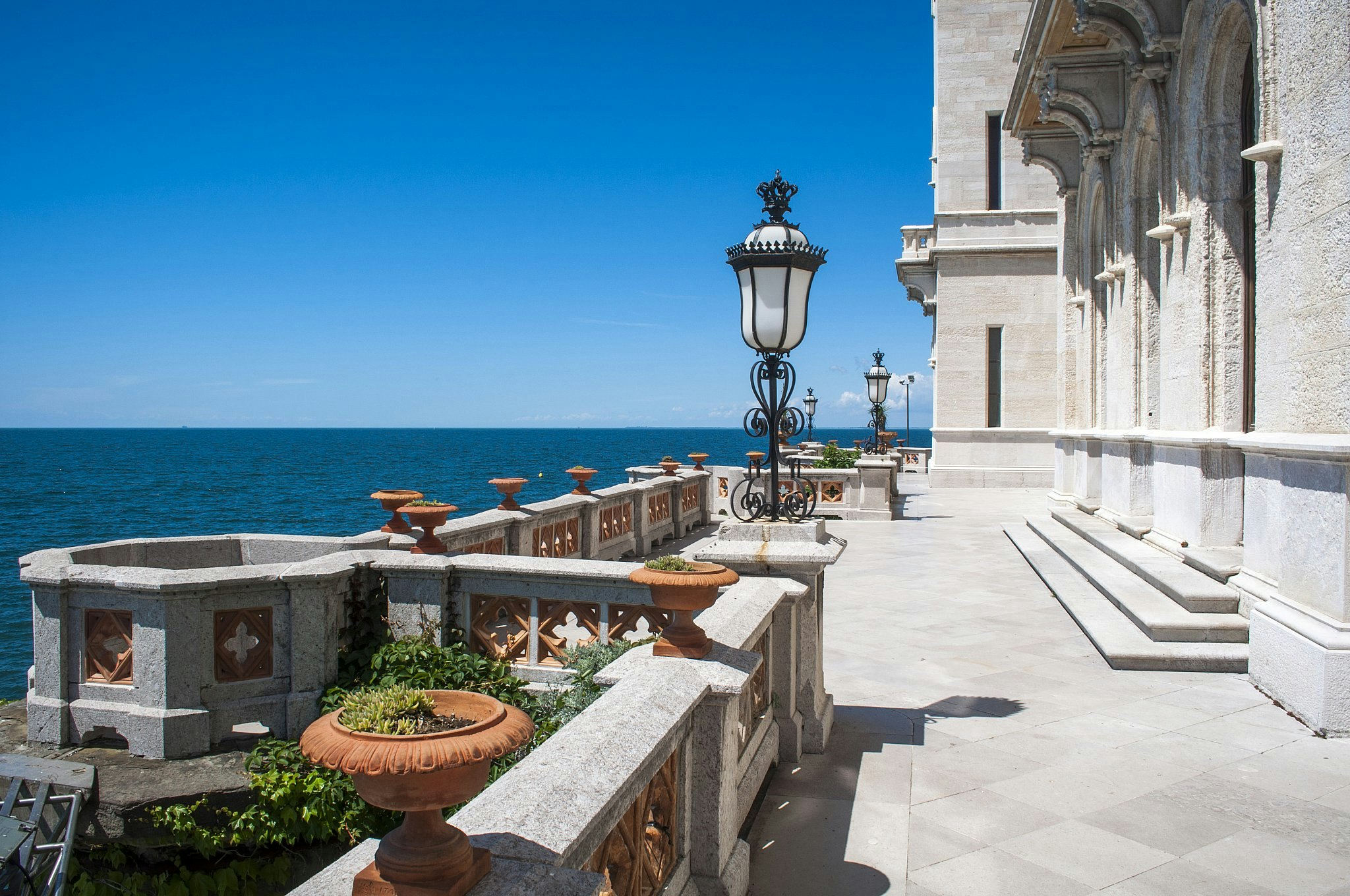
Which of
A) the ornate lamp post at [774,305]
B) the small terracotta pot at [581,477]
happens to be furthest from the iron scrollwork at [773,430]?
the small terracotta pot at [581,477]

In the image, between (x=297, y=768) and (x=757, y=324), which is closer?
(x=757, y=324)

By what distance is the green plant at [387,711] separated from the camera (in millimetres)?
2268

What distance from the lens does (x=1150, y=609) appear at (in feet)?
27.7

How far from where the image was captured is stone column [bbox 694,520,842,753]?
5824 mm

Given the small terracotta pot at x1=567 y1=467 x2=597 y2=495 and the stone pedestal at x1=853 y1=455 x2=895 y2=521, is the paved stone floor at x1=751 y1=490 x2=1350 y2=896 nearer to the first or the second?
the small terracotta pot at x1=567 y1=467 x2=597 y2=495

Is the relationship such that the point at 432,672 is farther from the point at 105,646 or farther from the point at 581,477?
the point at 581,477

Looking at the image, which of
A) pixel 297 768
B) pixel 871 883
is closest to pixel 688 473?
pixel 297 768

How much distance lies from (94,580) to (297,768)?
2.13m

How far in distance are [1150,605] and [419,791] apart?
8.31 meters

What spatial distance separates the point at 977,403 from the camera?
26359mm

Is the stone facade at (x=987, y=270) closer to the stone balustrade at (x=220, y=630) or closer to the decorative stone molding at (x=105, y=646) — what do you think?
the stone balustrade at (x=220, y=630)

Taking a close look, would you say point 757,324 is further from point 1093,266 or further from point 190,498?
point 190,498

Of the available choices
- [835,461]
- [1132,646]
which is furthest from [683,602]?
[835,461]

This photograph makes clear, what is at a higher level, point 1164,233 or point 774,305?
point 1164,233
